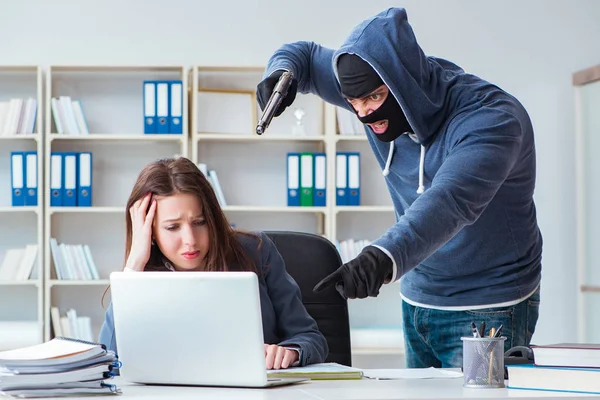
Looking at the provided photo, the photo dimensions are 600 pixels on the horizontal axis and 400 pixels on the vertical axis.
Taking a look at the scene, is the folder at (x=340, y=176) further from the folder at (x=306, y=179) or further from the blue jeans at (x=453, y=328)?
the blue jeans at (x=453, y=328)

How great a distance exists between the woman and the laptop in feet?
1.71

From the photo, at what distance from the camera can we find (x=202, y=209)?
200 cm

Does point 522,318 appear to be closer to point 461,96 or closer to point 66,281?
point 461,96

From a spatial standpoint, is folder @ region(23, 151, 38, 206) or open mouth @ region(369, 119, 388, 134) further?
folder @ region(23, 151, 38, 206)

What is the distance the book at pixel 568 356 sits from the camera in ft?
4.36

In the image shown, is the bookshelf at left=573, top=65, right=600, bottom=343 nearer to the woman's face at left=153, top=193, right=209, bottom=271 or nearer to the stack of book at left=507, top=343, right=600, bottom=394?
the woman's face at left=153, top=193, right=209, bottom=271

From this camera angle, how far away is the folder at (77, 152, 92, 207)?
4.41 m

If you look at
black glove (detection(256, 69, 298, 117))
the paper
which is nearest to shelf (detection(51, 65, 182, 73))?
black glove (detection(256, 69, 298, 117))

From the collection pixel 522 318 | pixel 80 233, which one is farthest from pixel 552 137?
pixel 522 318

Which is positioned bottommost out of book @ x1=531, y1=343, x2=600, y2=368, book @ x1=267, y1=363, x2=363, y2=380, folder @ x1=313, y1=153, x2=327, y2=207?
book @ x1=267, y1=363, x2=363, y2=380

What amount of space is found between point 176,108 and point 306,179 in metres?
0.77

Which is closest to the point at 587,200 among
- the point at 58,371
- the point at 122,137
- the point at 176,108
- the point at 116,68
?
the point at 176,108

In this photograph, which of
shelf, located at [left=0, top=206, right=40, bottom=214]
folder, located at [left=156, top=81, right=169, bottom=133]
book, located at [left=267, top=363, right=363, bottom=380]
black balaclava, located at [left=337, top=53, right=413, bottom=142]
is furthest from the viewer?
folder, located at [left=156, top=81, right=169, bottom=133]

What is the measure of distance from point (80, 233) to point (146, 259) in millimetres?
2786
